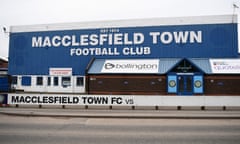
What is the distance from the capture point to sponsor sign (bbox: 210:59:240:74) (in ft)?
87.5

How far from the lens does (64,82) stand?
116 ft

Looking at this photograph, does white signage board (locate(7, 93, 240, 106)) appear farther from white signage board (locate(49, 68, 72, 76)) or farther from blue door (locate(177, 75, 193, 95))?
white signage board (locate(49, 68, 72, 76))

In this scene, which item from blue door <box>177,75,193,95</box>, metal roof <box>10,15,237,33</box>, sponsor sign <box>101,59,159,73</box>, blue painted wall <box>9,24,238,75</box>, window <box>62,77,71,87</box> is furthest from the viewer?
window <box>62,77,71,87</box>

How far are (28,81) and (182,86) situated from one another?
24834mm

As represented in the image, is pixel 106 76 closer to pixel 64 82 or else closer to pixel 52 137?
pixel 64 82

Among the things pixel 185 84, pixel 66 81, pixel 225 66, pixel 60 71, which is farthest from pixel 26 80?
pixel 225 66

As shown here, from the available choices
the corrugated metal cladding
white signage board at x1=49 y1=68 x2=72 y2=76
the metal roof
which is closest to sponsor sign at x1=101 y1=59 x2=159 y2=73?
the corrugated metal cladding

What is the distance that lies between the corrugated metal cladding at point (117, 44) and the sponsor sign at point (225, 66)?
3102 mm

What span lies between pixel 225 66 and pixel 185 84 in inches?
219

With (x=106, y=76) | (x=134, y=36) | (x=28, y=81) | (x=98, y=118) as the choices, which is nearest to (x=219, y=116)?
(x=98, y=118)

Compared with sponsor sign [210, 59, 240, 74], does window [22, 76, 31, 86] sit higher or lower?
lower

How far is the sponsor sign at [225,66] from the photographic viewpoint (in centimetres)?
2668

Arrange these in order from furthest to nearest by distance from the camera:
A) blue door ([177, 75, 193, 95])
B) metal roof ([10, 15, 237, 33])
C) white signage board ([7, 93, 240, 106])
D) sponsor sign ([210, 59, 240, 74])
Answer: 1. metal roof ([10, 15, 237, 33])
2. blue door ([177, 75, 193, 95])
3. sponsor sign ([210, 59, 240, 74])
4. white signage board ([7, 93, 240, 106])

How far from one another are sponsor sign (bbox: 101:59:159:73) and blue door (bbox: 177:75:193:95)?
3.31 meters
